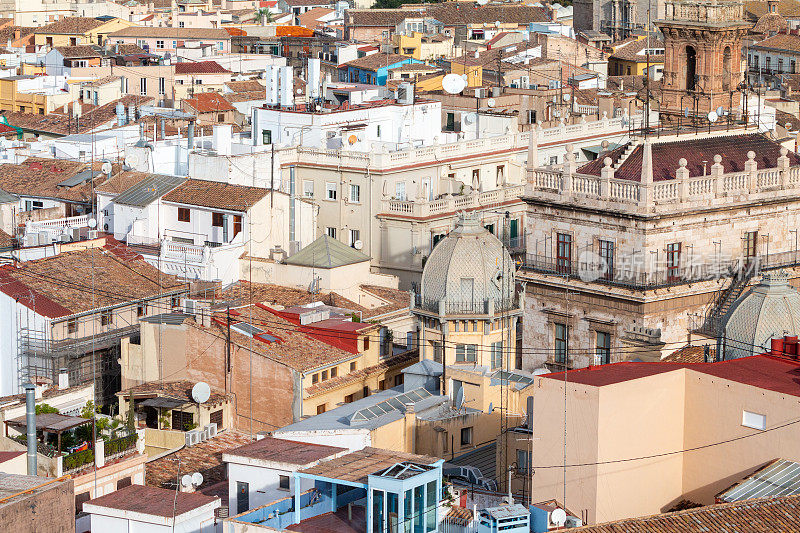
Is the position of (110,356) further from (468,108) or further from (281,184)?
(468,108)

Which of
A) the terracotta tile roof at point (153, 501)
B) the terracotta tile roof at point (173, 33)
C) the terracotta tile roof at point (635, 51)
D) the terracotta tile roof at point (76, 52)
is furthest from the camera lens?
the terracotta tile roof at point (173, 33)

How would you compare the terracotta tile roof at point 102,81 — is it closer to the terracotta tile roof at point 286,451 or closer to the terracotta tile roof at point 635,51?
the terracotta tile roof at point 635,51

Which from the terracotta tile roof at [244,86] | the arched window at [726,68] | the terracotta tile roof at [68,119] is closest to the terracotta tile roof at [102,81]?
the terracotta tile roof at [68,119]

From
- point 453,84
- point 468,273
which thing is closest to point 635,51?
point 453,84

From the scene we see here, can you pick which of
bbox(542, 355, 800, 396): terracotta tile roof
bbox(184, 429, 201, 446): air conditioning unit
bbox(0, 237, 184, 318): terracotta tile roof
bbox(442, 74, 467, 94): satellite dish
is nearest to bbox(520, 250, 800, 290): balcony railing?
bbox(542, 355, 800, 396): terracotta tile roof

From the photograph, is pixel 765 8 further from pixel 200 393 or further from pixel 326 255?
pixel 200 393

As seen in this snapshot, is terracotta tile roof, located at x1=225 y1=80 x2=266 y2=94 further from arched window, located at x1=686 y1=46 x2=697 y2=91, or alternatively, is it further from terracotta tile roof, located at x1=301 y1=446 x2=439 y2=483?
terracotta tile roof, located at x1=301 y1=446 x2=439 y2=483
